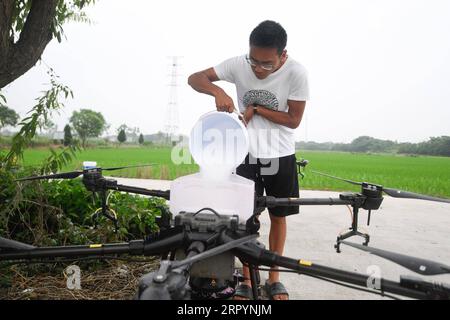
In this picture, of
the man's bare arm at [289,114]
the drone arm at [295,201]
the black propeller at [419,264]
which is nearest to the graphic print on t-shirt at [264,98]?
the man's bare arm at [289,114]

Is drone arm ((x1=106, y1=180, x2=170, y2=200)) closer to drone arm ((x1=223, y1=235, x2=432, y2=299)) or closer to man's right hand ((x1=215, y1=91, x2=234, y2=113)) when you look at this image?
man's right hand ((x1=215, y1=91, x2=234, y2=113))

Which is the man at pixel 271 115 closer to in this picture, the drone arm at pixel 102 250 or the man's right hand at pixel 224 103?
the man's right hand at pixel 224 103

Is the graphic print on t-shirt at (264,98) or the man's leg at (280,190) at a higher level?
the graphic print on t-shirt at (264,98)

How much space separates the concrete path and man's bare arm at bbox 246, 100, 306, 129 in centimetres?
100

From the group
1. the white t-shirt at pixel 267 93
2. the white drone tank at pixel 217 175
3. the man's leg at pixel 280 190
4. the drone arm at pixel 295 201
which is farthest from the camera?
the man's leg at pixel 280 190

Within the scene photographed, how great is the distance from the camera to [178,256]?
1.13m

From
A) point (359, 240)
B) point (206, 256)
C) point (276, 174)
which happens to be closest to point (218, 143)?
point (206, 256)

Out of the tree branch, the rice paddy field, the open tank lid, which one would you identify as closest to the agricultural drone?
the open tank lid

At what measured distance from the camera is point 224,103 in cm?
166

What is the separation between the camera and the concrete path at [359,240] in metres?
2.78

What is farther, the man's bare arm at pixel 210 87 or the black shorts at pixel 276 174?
the black shorts at pixel 276 174
